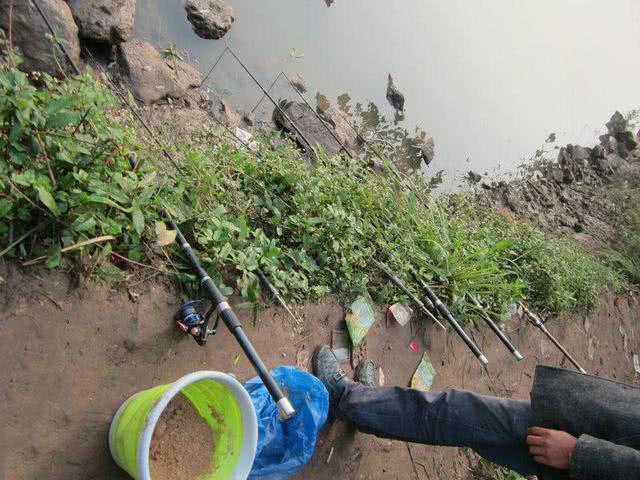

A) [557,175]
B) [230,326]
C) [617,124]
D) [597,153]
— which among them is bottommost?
[230,326]

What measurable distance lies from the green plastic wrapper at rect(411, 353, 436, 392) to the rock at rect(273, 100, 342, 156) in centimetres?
214

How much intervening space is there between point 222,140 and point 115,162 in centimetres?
140

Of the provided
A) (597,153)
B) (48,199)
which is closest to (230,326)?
(48,199)

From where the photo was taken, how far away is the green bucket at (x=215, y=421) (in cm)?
157

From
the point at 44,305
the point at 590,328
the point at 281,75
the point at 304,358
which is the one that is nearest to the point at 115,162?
the point at 44,305

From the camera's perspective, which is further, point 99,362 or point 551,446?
point 551,446

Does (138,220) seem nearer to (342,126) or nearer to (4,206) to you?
(4,206)

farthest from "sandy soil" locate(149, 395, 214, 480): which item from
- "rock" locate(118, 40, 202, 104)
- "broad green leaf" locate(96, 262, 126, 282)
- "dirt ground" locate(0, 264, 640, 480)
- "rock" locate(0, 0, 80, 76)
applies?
"rock" locate(118, 40, 202, 104)

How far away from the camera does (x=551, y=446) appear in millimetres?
1895

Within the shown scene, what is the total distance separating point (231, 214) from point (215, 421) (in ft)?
3.39

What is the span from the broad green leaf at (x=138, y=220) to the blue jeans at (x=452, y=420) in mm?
1302

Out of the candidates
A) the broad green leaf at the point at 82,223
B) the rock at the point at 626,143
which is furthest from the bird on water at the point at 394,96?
the rock at the point at 626,143

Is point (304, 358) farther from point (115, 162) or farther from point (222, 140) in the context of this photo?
point (222, 140)

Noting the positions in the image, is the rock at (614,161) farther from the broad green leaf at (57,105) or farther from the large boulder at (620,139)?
the broad green leaf at (57,105)
